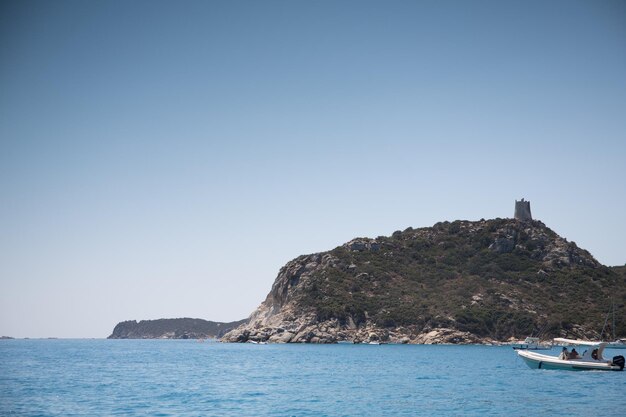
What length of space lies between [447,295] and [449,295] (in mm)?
593

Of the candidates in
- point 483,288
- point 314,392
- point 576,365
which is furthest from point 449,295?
point 314,392

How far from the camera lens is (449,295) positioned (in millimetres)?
168750

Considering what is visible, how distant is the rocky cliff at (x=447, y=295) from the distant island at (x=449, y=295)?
296mm

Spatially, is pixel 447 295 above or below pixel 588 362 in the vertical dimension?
above

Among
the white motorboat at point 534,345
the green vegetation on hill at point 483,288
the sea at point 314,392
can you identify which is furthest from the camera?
the green vegetation on hill at point 483,288

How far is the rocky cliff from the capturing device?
151625 mm

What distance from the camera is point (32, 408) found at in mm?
36781

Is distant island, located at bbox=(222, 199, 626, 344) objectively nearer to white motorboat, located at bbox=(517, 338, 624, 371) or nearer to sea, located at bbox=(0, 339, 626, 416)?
white motorboat, located at bbox=(517, 338, 624, 371)

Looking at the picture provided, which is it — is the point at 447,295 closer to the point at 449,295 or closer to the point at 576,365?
the point at 449,295

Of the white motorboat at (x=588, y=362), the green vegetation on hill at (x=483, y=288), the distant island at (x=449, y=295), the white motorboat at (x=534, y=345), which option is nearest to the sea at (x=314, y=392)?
the white motorboat at (x=588, y=362)

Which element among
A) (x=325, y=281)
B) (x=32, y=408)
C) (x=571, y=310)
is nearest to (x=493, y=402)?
(x=32, y=408)

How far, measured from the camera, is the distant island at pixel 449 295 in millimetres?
151250

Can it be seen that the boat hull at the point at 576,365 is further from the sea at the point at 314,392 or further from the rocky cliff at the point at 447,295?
the rocky cliff at the point at 447,295

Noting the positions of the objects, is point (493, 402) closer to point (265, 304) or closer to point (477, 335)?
point (477, 335)
